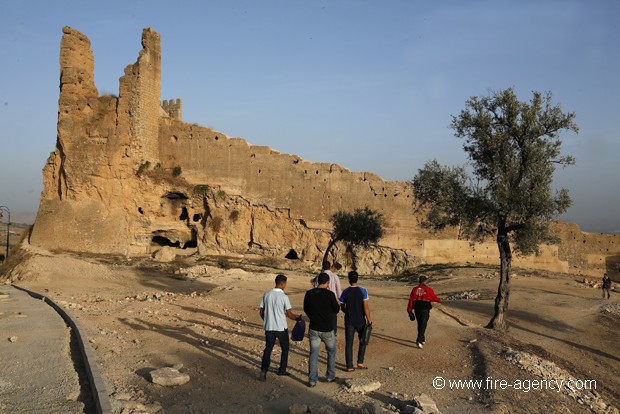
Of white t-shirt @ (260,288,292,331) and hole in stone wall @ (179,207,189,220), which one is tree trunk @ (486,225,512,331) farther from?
hole in stone wall @ (179,207,189,220)

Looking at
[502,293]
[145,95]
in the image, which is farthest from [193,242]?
[502,293]

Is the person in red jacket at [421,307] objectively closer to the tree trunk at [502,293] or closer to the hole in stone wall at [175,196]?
the tree trunk at [502,293]

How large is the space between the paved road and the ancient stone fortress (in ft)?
54.0

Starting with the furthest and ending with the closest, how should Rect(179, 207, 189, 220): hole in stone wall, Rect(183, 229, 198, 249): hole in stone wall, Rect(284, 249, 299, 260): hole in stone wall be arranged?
1. Rect(179, 207, 189, 220): hole in stone wall
2. Rect(183, 229, 198, 249): hole in stone wall
3. Rect(284, 249, 299, 260): hole in stone wall

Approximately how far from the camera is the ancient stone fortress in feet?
90.5

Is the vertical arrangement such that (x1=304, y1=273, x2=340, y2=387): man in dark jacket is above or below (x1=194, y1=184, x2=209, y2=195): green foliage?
below

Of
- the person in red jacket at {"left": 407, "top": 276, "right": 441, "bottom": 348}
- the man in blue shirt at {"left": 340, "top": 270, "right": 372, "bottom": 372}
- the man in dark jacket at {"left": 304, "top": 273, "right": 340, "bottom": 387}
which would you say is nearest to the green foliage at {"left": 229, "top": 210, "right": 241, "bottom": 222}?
the person in red jacket at {"left": 407, "top": 276, "right": 441, "bottom": 348}

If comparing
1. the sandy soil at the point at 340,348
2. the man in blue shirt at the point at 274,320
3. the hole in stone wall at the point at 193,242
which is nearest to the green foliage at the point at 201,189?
the hole in stone wall at the point at 193,242

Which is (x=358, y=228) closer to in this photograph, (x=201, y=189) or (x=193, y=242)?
(x=201, y=189)

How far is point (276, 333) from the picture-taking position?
7.32 m

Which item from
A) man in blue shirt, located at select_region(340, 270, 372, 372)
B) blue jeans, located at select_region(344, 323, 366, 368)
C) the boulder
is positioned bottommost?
the boulder

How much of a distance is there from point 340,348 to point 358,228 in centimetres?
1646

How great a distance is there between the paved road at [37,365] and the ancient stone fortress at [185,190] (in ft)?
54.0

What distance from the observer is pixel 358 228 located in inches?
1021
